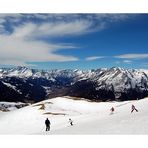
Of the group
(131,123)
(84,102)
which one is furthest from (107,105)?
(131,123)

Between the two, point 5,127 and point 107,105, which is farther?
point 107,105
